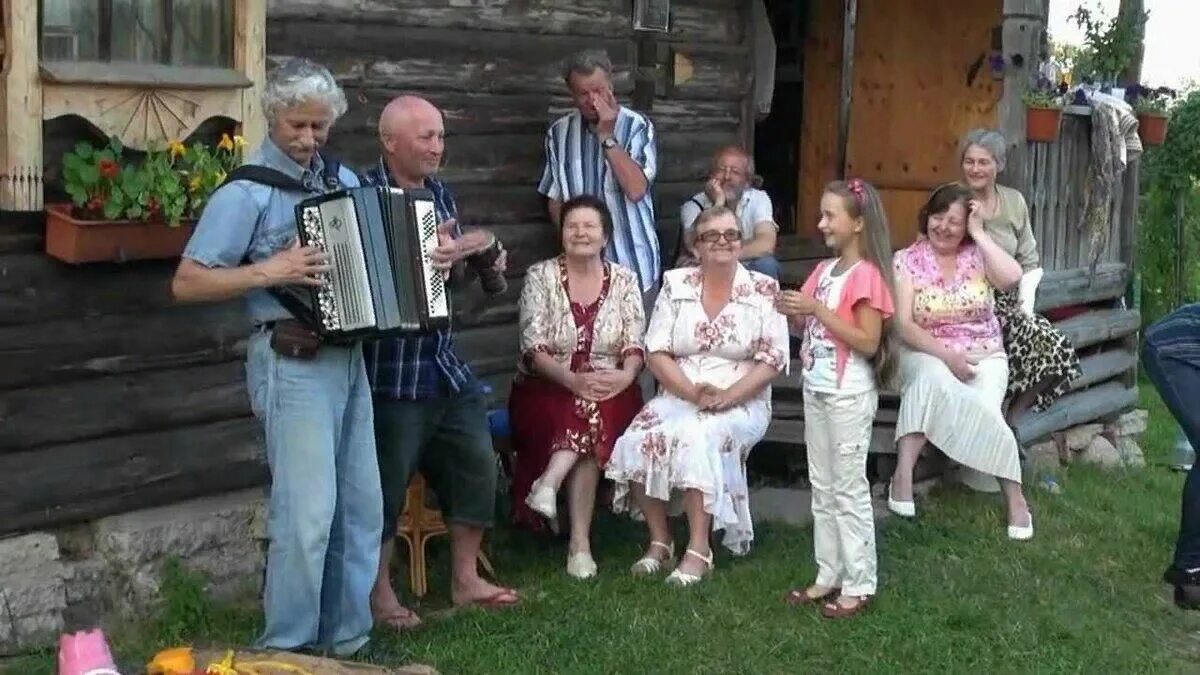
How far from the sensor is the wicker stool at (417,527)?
5.49 metres

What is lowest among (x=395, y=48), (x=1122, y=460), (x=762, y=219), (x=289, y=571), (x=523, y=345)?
(x=1122, y=460)

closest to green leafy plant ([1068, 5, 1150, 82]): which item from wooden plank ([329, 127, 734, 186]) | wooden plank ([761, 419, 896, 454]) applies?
wooden plank ([761, 419, 896, 454])

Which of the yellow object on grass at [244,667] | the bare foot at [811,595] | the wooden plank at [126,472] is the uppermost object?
the wooden plank at [126,472]

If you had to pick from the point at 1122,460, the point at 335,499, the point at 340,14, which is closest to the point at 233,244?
the point at 335,499

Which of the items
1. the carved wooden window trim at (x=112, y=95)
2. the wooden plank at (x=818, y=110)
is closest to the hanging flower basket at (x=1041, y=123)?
the wooden plank at (x=818, y=110)

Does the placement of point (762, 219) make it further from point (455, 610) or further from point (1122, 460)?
point (1122, 460)

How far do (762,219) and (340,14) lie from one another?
90.6 inches

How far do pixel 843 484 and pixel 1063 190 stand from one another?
3.64 meters

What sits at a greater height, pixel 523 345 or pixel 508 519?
pixel 523 345

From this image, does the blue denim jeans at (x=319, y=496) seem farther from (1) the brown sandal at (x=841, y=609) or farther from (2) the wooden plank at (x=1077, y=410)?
(2) the wooden plank at (x=1077, y=410)

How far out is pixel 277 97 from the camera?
4.20 m

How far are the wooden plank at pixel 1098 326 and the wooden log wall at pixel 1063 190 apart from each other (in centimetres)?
35

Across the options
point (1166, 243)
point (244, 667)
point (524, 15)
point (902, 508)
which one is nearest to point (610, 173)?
point (524, 15)

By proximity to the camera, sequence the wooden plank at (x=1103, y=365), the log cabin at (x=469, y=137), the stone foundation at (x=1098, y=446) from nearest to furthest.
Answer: the log cabin at (x=469, y=137), the stone foundation at (x=1098, y=446), the wooden plank at (x=1103, y=365)
